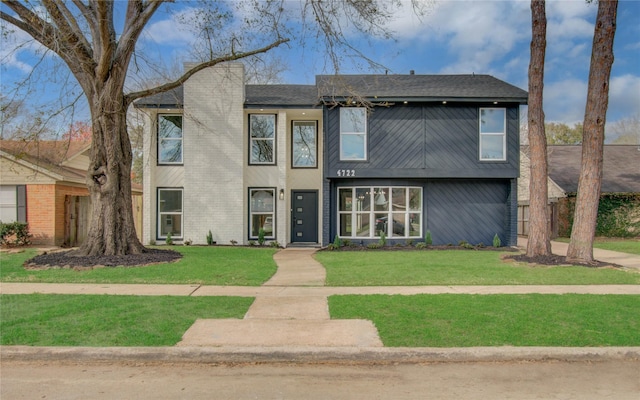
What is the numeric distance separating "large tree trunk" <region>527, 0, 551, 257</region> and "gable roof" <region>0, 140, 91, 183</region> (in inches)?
566

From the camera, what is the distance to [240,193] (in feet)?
53.5

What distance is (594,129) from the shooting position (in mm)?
11094

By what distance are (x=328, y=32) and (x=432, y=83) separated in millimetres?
8341

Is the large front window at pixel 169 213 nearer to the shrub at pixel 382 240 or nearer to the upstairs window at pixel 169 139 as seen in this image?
the upstairs window at pixel 169 139

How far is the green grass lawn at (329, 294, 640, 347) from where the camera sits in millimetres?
5008

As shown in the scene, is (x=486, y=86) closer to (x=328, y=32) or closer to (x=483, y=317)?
(x=328, y=32)

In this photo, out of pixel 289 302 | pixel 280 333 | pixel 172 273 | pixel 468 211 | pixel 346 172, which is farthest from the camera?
pixel 468 211

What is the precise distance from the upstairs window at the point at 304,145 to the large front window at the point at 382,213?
2.05 m

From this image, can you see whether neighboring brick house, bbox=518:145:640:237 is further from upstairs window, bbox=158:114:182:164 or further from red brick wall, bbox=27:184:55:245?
red brick wall, bbox=27:184:55:245

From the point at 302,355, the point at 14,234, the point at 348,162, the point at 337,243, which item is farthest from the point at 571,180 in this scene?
the point at 14,234

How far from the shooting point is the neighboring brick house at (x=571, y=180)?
21547mm

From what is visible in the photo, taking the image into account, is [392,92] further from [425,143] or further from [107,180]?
[107,180]

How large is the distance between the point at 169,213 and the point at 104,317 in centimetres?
1131

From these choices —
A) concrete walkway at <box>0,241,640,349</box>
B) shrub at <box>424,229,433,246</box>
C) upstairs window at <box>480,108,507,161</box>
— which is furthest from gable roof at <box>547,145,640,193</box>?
concrete walkway at <box>0,241,640,349</box>
